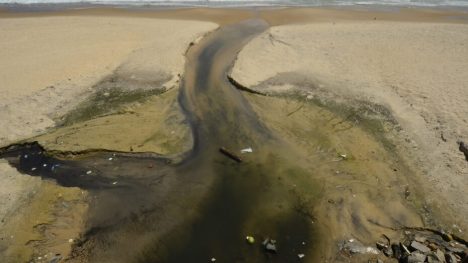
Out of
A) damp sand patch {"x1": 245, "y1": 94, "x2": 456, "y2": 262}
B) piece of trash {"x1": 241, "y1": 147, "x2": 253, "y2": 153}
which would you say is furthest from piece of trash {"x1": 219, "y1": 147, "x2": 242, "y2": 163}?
damp sand patch {"x1": 245, "y1": 94, "x2": 456, "y2": 262}

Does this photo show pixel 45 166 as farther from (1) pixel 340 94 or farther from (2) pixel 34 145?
(1) pixel 340 94

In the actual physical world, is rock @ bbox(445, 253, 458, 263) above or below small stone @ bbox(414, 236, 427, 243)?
above

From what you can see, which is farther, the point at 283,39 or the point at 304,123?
the point at 283,39

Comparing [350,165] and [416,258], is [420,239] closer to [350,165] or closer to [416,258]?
[416,258]

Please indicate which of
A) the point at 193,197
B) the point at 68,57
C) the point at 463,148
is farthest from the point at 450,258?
the point at 68,57

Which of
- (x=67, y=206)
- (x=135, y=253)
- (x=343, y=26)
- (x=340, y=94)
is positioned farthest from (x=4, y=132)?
(x=343, y=26)

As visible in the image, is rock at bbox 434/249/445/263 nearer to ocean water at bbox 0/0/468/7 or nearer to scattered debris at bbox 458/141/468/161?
scattered debris at bbox 458/141/468/161
